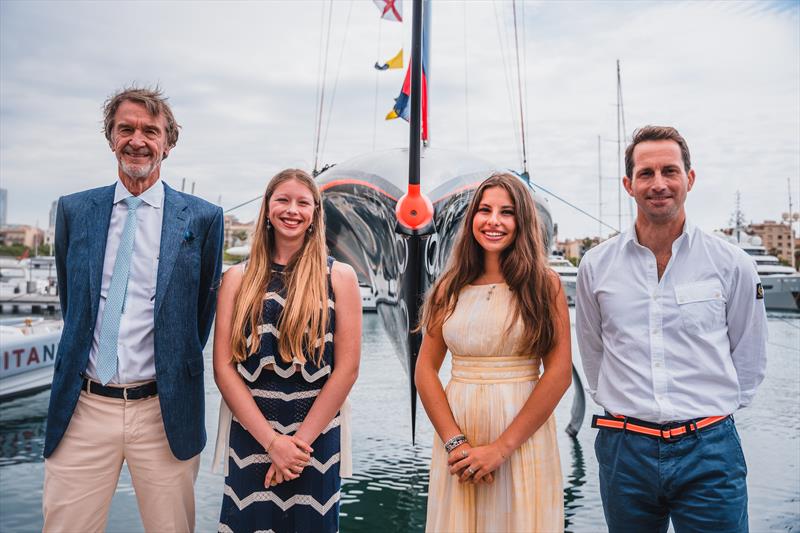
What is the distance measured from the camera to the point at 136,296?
2156mm

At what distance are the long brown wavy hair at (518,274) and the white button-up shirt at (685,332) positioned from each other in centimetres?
22

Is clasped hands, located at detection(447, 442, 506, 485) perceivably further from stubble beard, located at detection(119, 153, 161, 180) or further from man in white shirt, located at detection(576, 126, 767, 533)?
stubble beard, located at detection(119, 153, 161, 180)

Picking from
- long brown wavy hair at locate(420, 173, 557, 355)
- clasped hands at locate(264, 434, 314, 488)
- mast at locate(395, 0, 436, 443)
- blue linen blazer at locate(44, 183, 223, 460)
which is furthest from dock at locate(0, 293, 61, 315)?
long brown wavy hair at locate(420, 173, 557, 355)

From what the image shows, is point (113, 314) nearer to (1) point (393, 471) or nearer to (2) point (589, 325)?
(2) point (589, 325)

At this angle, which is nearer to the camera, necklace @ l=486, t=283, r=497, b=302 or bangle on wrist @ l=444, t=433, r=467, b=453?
bangle on wrist @ l=444, t=433, r=467, b=453

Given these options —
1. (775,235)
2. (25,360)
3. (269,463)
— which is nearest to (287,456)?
(269,463)

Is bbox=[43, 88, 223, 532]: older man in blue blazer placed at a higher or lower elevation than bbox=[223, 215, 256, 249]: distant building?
lower

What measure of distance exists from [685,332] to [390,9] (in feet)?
16.1

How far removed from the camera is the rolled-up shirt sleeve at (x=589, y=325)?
2195 millimetres

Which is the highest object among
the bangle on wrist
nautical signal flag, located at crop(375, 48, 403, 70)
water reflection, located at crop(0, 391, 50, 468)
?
nautical signal flag, located at crop(375, 48, 403, 70)

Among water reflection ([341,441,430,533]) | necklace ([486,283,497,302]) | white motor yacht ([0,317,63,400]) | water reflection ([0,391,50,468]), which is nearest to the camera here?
necklace ([486,283,497,302])

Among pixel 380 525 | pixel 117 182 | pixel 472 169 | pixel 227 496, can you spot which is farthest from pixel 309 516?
pixel 472 169

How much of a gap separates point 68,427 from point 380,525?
238 cm

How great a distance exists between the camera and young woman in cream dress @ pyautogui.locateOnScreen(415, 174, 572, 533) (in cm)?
201
